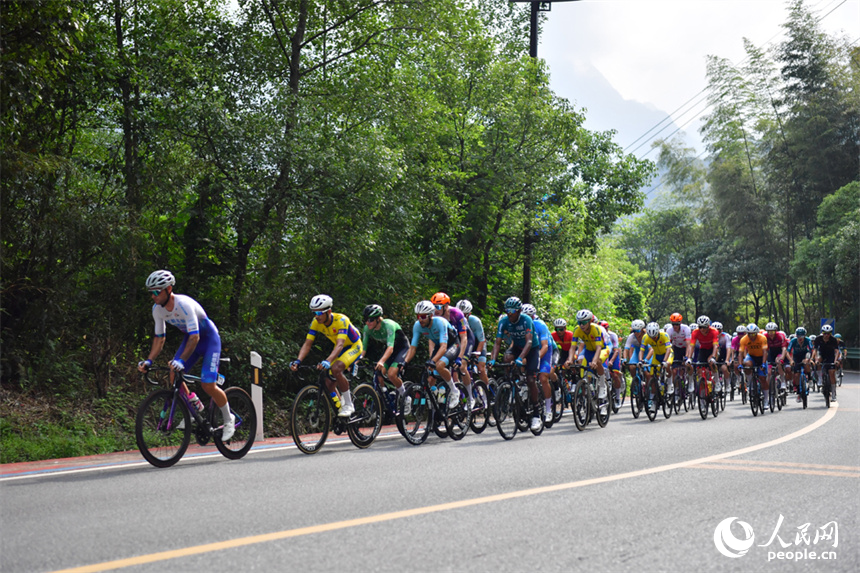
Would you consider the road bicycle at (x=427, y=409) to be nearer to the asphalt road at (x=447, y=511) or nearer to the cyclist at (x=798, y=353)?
the asphalt road at (x=447, y=511)

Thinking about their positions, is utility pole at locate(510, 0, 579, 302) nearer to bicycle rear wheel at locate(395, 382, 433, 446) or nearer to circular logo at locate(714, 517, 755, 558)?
bicycle rear wheel at locate(395, 382, 433, 446)

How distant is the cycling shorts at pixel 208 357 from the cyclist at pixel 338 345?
1.32 m

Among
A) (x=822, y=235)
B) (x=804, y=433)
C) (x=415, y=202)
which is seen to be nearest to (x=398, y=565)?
(x=804, y=433)

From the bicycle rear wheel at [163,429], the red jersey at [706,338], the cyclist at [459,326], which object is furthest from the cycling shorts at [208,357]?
the red jersey at [706,338]

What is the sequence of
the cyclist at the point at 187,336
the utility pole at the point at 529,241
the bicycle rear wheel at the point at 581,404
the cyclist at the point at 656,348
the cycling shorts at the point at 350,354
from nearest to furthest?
the cyclist at the point at 187,336
the cycling shorts at the point at 350,354
the bicycle rear wheel at the point at 581,404
the cyclist at the point at 656,348
the utility pole at the point at 529,241

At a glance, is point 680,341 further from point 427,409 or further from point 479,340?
point 427,409

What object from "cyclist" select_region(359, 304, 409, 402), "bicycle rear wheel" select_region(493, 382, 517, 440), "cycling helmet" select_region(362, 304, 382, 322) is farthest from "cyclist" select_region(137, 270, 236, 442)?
"bicycle rear wheel" select_region(493, 382, 517, 440)

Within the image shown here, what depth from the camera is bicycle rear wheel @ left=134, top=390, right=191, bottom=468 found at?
909cm

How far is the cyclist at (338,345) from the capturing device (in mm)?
10945

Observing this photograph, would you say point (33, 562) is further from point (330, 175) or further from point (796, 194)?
point (796, 194)

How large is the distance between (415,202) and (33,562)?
1498 centimetres

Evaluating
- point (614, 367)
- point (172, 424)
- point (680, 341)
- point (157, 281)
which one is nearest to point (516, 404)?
point (172, 424)

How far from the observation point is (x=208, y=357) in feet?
31.6

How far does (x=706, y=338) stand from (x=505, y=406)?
6825 mm
